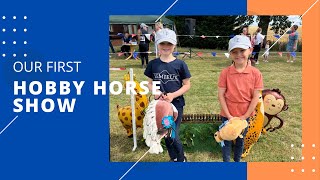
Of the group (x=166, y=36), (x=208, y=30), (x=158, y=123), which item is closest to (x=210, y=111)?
(x=158, y=123)

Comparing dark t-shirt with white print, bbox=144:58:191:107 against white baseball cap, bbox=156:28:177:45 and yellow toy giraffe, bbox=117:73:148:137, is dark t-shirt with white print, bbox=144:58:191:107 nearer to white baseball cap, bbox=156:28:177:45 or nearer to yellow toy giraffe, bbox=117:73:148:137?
white baseball cap, bbox=156:28:177:45

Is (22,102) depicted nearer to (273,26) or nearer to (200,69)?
(200,69)

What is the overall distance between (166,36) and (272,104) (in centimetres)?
106

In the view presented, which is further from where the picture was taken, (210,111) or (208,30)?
(210,111)

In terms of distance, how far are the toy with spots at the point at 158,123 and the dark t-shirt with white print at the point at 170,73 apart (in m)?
0.09

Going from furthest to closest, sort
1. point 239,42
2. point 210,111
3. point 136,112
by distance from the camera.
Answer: point 210,111, point 136,112, point 239,42

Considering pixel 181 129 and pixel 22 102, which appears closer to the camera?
pixel 22 102

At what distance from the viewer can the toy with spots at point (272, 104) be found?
13.7ft

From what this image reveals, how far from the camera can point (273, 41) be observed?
406cm

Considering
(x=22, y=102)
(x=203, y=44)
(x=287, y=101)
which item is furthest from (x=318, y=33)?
(x=22, y=102)

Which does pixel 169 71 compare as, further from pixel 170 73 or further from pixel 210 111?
pixel 210 111

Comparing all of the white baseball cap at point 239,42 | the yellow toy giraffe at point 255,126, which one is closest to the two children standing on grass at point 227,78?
the white baseball cap at point 239,42

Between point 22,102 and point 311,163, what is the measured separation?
89.4 inches

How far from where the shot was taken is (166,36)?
383 centimetres
